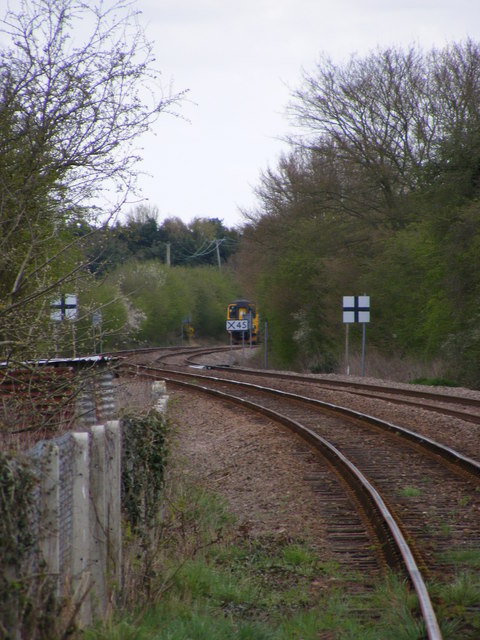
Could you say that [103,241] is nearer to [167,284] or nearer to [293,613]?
[293,613]

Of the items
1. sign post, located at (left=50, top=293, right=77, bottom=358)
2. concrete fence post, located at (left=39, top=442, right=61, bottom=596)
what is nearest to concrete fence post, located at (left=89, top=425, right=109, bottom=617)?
concrete fence post, located at (left=39, top=442, right=61, bottom=596)

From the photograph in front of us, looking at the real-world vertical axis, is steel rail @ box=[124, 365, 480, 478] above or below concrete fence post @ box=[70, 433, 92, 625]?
below

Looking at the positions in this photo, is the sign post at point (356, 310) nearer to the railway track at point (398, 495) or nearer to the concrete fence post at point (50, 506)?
the railway track at point (398, 495)

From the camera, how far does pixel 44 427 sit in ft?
23.8

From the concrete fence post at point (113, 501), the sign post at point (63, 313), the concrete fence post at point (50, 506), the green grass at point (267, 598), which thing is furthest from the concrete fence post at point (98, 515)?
the sign post at point (63, 313)

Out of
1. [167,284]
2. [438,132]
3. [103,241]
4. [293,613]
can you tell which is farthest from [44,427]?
[167,284]

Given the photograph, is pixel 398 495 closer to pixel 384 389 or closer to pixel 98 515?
pixel 98 515

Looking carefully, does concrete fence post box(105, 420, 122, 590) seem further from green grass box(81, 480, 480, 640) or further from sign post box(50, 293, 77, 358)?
sign post box(50, 293, 77, 358)

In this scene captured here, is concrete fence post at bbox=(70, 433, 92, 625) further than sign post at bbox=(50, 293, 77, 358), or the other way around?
sign post at bbox=(50, 293, 77, 358)

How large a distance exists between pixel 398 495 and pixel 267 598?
346cm

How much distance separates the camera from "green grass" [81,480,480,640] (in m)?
4.92

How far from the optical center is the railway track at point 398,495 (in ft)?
22.0

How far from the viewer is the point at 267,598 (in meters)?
5.96

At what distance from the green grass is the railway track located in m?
0.19
